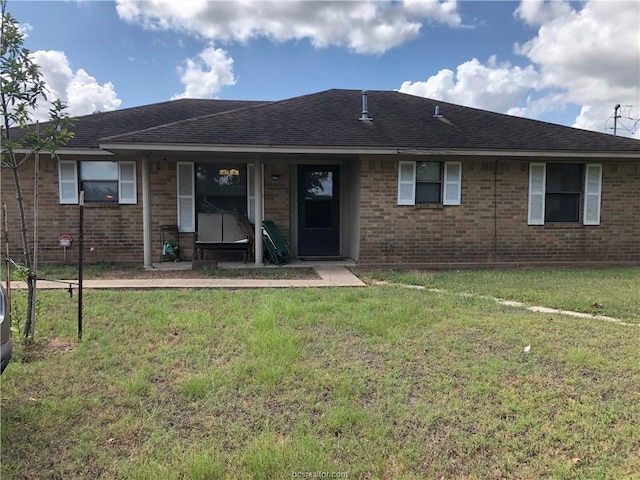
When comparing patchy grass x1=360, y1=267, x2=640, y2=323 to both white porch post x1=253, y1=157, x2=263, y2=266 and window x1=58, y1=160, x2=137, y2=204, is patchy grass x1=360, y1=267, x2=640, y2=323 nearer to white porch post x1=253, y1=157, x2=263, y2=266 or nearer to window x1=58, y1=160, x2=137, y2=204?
white porch post x1=253, y1=157, x2=263, y2=266

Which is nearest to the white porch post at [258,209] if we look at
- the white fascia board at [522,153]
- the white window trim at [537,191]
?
the white fascia board at [522,153]

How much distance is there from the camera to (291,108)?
442 inches

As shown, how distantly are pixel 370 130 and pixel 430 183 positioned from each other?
1776 millimetres

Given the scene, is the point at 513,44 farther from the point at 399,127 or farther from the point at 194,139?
the point at 194,139

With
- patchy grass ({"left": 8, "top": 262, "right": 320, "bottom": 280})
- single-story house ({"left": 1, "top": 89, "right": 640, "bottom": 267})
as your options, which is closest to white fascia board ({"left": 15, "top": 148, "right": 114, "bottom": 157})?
single-story house ({"left": 1, "top": 89, "right": 640, "bottom": 267})

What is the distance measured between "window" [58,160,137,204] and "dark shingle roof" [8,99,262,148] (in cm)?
59

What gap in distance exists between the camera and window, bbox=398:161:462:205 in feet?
32.2

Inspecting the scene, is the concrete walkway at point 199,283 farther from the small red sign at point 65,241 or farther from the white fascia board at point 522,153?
the white fascia board at point 522,153

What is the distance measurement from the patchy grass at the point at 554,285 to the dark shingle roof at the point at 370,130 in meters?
2.61

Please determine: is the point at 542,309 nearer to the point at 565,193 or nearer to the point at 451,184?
the point at 451,184

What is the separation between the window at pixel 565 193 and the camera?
10.2m

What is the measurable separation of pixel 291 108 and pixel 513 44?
794 cm

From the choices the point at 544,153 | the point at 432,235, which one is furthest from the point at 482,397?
the point at 544,153

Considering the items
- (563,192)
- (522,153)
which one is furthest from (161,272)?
(563,192)
